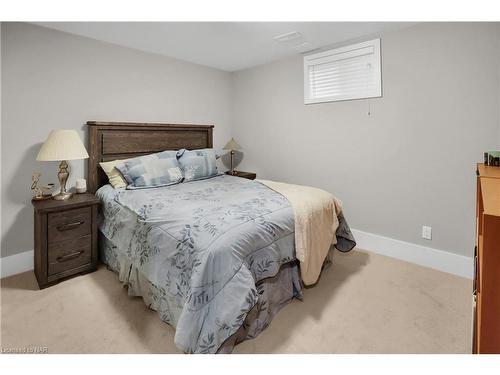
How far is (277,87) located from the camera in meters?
3.63

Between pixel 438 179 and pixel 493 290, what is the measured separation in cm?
211

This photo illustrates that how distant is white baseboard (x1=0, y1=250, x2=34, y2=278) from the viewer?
2.38m

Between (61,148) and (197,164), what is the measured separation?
1.27 metres

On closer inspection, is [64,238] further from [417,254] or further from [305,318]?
[417,254]

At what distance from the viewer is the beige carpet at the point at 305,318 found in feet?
5.17

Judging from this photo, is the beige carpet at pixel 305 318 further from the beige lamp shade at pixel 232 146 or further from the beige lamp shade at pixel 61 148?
the beige lamp shade at pixel 232 146

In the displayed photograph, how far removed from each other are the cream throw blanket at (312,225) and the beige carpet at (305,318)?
0.25 m

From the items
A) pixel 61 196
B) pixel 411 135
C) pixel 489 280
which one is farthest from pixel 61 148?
pixel 411 135

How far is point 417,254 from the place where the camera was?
2.67 meters

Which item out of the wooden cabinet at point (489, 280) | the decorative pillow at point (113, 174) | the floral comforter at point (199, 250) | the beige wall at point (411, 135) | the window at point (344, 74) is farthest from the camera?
the window at point (344, 74)

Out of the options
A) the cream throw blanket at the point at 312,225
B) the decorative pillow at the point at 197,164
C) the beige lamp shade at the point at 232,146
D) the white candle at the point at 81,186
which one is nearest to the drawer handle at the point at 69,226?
the white candle at the point at 81,186
